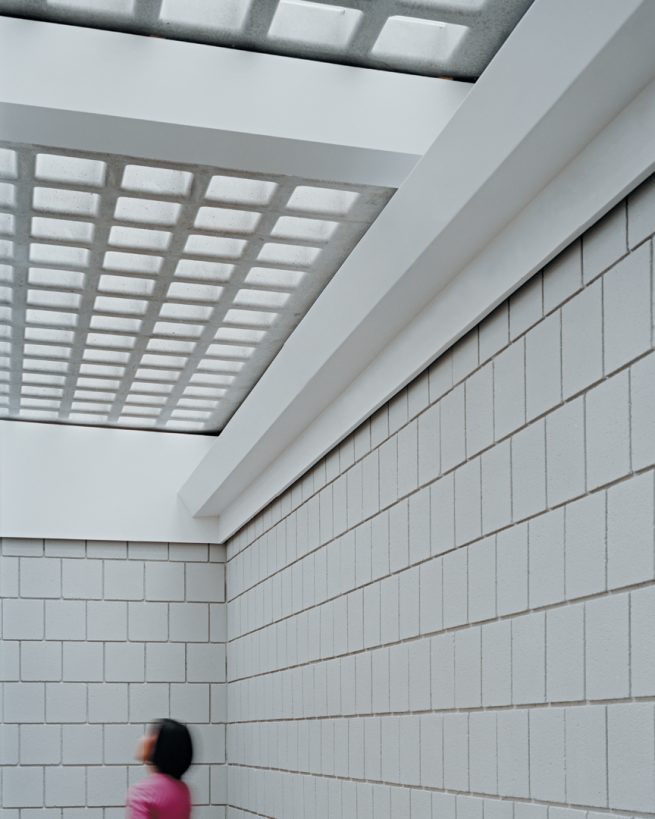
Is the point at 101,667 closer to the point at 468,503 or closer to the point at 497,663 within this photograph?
the point at 468,503

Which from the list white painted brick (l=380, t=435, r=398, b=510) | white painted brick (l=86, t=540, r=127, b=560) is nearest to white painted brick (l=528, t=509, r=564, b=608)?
white painted brick (l=380, t=435, r=398, b=510)

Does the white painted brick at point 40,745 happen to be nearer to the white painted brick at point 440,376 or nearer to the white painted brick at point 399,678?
the white painted brick at point 399,678

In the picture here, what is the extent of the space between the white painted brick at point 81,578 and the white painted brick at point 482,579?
18.9 feet

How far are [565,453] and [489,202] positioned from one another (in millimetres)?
832

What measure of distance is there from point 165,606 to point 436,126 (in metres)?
6.07

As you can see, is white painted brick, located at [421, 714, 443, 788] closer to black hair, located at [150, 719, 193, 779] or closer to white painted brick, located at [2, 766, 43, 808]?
black hair, located at [150, 719, 193, 779]

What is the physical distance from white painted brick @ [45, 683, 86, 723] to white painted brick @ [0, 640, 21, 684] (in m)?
0.27

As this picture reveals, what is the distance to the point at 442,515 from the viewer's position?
4758mm

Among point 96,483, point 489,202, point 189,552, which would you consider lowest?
point 189,552

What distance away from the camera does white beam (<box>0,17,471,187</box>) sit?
4.19 meters

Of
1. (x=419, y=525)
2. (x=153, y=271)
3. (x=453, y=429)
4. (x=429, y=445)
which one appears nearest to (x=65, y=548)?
(x=153, y=271)

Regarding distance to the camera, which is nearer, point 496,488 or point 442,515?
point 496,488

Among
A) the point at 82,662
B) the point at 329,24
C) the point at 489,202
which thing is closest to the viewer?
the point at 489,202

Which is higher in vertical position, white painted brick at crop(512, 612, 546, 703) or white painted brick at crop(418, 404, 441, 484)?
white painted brick at crop(418, 404, 441, 484)
